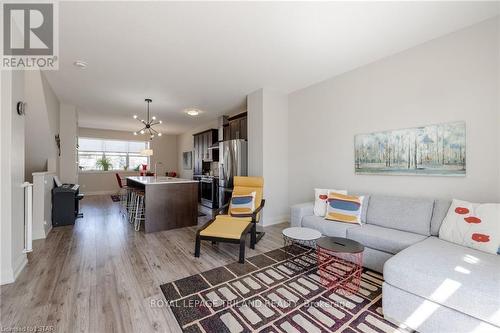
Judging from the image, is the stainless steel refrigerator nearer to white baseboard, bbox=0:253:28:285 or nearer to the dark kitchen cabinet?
the dark kitchen cabinet

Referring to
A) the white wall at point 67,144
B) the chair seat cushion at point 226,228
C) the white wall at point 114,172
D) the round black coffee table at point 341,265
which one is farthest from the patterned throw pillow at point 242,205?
the white wall at point 114,172

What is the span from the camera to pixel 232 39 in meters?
2.65

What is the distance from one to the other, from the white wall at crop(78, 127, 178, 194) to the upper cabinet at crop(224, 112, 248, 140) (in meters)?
5.15

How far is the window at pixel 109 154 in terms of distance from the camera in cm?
862

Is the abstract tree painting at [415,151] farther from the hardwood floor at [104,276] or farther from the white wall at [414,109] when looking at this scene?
the hardwood floor at [104,276]

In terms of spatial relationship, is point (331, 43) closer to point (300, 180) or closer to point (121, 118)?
point (300, 180)

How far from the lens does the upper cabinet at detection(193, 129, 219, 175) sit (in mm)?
6961

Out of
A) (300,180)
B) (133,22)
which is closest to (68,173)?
(133,22)

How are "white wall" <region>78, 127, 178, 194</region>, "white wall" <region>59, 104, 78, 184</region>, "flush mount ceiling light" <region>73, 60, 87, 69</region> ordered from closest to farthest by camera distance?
"flush mount ceiling light" <region>73, 60, 87, 69</region> → "white wall" <region>59, 104, 78, 184</region> → "white wall" <region>78, 127, 178, 194</region>

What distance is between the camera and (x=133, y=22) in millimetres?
2312

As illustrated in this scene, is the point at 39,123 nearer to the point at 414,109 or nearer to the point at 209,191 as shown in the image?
the point at 209,191

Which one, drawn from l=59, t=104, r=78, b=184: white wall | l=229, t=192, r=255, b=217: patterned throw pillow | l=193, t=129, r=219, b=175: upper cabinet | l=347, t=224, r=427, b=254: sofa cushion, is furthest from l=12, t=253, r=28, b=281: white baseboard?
l=193, t=129, r=219, b=175: upper cabinet

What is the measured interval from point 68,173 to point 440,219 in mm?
7390

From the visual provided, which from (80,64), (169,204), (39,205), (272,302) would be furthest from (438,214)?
(39,205)
